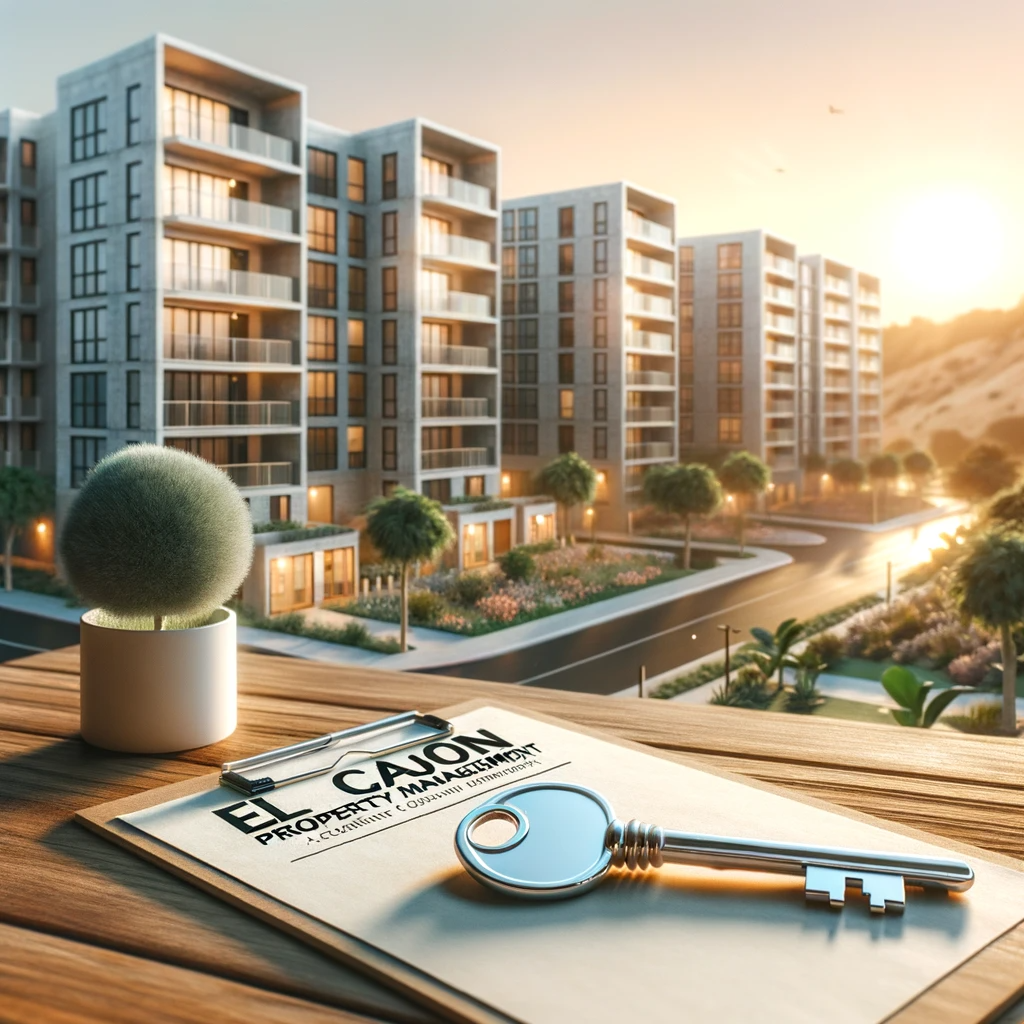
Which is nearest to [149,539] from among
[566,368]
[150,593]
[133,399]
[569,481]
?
[150,593]

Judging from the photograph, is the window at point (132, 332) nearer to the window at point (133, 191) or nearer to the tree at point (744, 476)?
the window at point (133, 191)

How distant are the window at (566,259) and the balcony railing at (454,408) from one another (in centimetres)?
817

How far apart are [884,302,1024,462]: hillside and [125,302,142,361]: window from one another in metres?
31.7

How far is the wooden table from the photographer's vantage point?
133 cm

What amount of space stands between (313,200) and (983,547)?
60.7 ft

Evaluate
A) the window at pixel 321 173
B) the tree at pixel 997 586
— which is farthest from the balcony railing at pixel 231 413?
the tree at pixel 997 586

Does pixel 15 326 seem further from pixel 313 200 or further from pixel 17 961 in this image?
pixel 17 961

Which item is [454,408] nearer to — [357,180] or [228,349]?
[357,180]

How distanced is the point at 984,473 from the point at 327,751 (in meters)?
36.1

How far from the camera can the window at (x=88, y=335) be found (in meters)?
21.9

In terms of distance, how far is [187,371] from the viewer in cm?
2167

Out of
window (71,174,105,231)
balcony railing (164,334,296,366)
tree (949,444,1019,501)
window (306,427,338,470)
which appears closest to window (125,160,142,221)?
window (71,174,105,231)

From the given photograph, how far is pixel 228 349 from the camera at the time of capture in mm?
22469

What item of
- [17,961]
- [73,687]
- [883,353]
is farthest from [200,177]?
[883,353]
